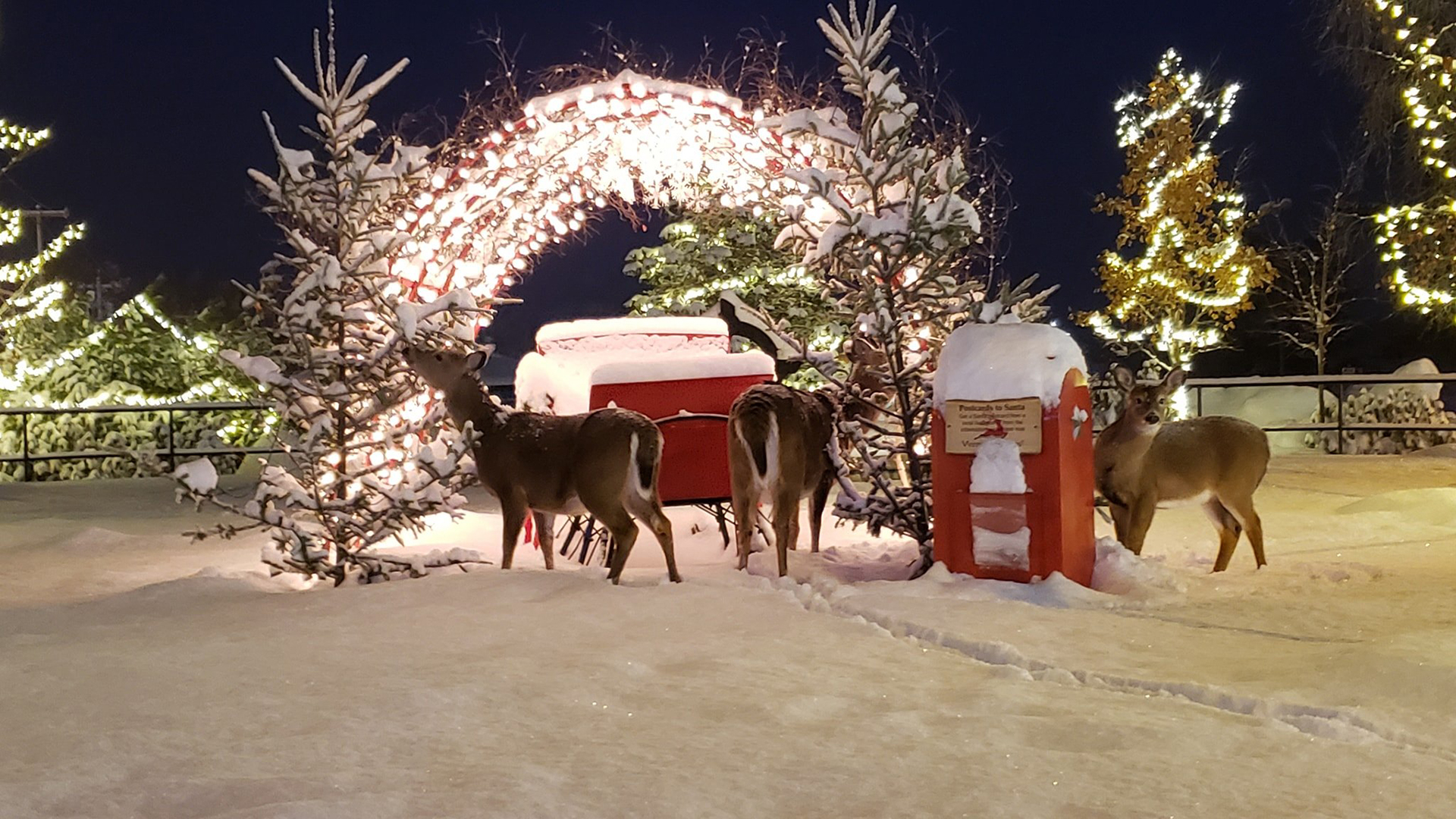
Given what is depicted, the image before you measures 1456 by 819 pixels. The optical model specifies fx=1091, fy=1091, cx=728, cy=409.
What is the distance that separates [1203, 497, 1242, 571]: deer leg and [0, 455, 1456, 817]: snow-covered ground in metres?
0.33

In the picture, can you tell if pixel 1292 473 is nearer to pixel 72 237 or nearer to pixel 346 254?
pixel 346 254

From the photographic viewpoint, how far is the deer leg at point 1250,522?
657 centimetres

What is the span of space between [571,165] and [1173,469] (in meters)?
4.71

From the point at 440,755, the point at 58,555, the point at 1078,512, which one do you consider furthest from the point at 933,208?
the point at 58,555

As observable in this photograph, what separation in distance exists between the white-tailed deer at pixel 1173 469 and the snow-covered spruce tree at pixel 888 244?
3.72 ft

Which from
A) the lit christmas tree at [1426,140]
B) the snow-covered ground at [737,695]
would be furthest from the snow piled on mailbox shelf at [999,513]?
the lit christmas tree at [1426,140]

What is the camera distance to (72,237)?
1806 centimetres

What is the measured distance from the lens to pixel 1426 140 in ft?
38.5

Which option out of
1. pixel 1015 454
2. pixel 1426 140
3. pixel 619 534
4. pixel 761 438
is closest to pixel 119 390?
pixel 619 534

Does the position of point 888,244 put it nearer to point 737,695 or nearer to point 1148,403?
point 1148,403

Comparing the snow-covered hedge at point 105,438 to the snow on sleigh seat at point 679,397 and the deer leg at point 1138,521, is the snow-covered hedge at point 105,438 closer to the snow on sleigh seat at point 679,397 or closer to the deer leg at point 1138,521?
the snow on sleigh seat at point 679,397

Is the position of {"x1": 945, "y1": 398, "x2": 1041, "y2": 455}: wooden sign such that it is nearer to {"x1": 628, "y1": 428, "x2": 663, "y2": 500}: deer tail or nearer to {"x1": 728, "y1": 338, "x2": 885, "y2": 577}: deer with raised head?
{"x1": 728, "y1": 338, "x2": 885, "y2": 577}: deer with raised head

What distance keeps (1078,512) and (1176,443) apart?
3.85ft

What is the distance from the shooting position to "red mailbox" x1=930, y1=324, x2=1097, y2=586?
5.89 metres
